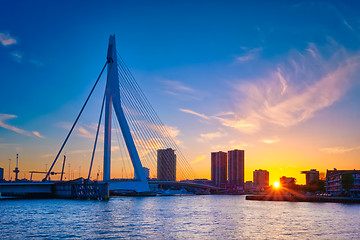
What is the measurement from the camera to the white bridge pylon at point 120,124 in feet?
225

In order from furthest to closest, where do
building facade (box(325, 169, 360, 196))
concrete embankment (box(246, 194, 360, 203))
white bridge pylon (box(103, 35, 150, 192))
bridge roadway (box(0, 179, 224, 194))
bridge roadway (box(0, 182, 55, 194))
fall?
building facade (box(325, 169, 360, 196)), bridge roadway (box(0, 182, 55, 194)), concrete embankment (box(246, 194, 360, 203)), bridge roadway (box(0, 179, 224, 194)), white bridge pylon (box(103, 35, 150, 192))

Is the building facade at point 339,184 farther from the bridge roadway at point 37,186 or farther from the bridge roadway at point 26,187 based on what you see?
the bridge roadway at point 26,187

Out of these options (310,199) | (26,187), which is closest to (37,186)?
(26,187)

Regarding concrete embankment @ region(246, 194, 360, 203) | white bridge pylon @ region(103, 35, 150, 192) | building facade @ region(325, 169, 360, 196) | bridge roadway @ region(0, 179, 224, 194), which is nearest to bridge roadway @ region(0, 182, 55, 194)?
bridge roadway @ region(0, 179, 224, 194)

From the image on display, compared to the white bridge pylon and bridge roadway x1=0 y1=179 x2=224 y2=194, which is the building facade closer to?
the white bridge pylon

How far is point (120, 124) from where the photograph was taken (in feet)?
224

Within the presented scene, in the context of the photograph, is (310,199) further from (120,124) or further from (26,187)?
(26,187)

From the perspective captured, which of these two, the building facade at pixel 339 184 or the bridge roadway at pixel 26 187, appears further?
the building facade at pixel 339 184

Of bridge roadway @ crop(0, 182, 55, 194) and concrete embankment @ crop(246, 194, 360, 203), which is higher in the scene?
bridge roadway @ crop(0, 182, 55, 194)

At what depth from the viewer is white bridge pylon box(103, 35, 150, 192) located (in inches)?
2702

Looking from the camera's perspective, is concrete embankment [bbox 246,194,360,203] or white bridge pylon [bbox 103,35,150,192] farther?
concrete embankment [bbox 246,194,360,203]

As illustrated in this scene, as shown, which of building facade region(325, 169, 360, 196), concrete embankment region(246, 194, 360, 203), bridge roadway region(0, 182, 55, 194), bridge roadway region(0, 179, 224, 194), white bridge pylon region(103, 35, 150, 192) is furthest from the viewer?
building facade region(325, 169, 360, 196)

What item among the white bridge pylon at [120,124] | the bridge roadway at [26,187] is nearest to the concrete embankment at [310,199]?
the white bridge pylon at [120,124]

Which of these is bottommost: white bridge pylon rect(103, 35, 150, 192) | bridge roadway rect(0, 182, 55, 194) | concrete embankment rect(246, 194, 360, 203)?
concrete embankment rect(246, 194, 360, 203)
